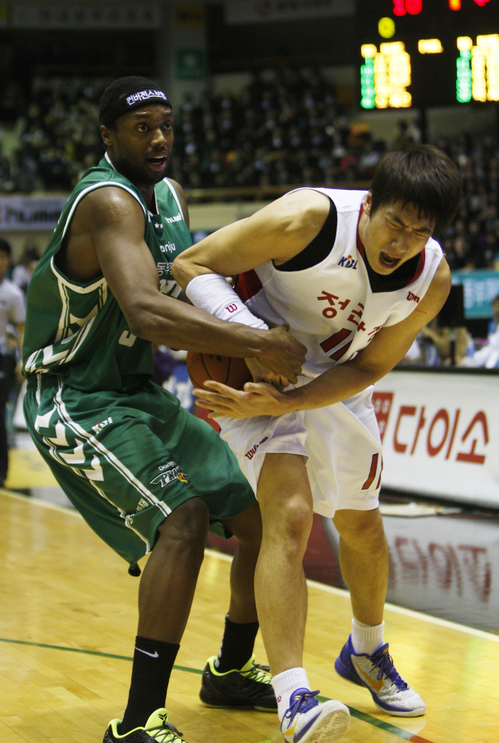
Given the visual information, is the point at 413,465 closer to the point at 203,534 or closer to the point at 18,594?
the point at 18,594

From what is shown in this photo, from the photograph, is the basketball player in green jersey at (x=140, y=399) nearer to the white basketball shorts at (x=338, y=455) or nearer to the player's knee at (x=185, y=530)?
the player's knee at (x=185, y=530)

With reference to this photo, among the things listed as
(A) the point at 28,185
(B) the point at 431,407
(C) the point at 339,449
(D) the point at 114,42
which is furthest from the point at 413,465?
(D) the point at 114,42

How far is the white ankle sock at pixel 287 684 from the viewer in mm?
2451

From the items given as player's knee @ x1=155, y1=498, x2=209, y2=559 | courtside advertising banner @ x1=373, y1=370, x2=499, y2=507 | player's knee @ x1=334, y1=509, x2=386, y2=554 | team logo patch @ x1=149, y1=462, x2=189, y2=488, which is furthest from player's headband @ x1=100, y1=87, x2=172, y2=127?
courtside advertising banner @ x1=373, y1=370, x2=499, y2=507

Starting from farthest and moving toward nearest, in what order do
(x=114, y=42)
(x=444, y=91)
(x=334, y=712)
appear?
1. (x=114, y=42)
2. (x=444, y=91)
3. (x=334, y=712)

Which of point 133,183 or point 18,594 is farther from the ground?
point 133,183

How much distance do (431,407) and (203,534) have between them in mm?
4860

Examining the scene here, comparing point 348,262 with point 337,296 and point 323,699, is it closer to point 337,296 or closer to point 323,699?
point 337,296

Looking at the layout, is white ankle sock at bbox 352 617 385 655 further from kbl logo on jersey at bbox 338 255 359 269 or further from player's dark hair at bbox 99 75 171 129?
player's dark hair at bbox 99 75 171 129

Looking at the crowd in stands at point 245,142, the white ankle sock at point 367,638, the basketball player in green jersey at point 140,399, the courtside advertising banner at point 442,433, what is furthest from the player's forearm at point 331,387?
the crowd in stands at point 245,142

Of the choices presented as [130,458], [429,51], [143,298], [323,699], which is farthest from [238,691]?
[429,51]

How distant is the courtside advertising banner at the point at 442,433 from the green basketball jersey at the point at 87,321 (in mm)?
4264

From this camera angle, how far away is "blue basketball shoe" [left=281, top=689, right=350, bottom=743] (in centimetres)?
233

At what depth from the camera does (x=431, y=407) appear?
7.25 m
